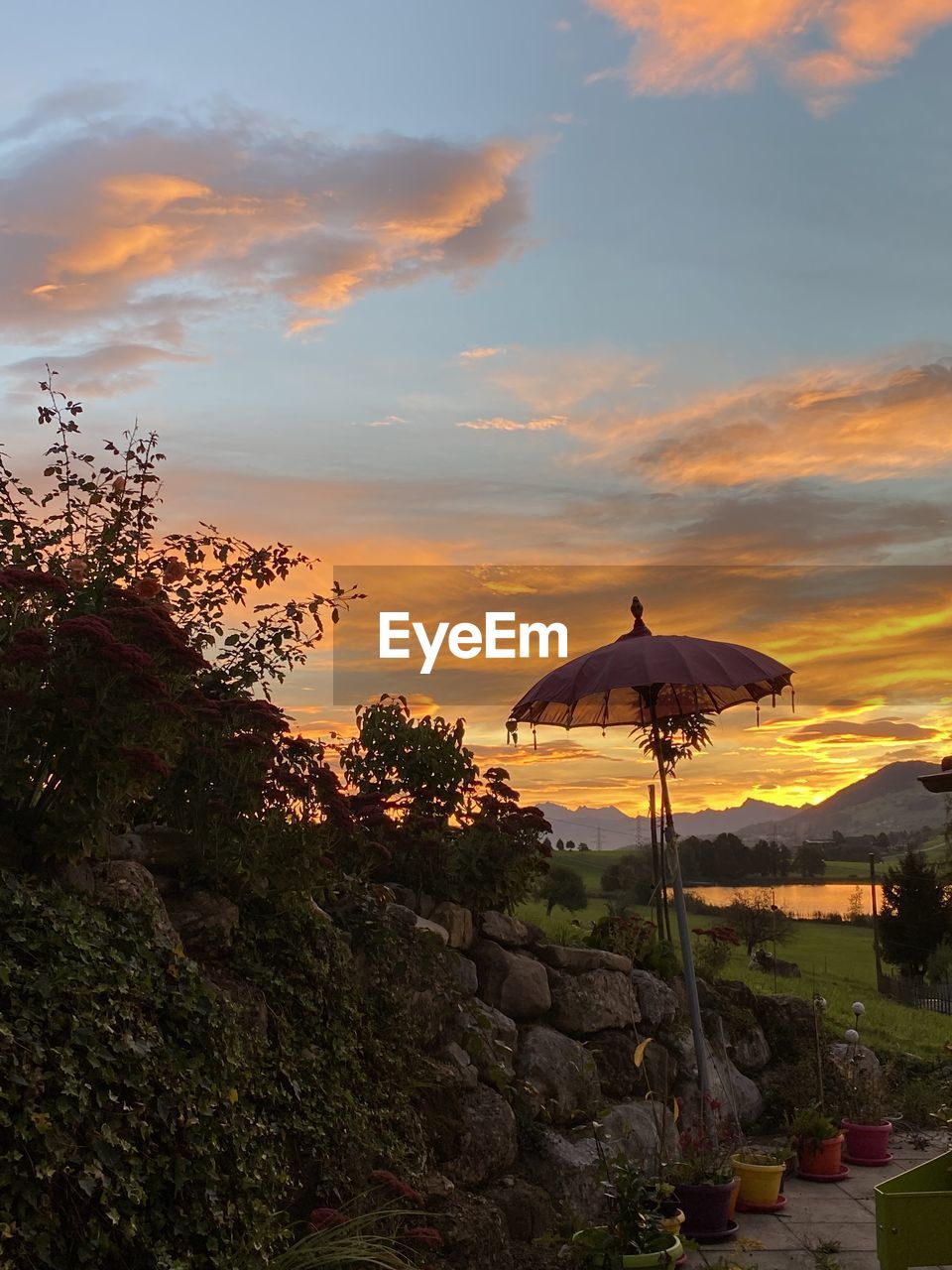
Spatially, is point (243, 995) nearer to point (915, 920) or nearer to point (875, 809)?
point (915, 920)

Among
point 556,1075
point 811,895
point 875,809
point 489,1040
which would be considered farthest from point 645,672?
point 875,809

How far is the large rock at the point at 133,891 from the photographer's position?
5007mm

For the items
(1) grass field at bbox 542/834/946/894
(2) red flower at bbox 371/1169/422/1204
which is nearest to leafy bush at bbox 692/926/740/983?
(2) red flower at bbox 371/1169/422/1204

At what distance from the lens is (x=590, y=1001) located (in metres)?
8.44

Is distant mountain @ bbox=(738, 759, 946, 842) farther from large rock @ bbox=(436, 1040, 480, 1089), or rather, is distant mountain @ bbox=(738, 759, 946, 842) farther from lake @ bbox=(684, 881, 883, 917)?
large rock @ bbox=(436, 1040, 480, 1089)

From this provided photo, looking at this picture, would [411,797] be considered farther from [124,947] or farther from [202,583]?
[124,947]

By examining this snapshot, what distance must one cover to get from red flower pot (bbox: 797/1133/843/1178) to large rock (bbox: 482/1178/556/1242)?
2.80 meters

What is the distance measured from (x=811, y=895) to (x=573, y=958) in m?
42.4

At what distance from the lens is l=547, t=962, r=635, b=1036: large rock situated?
8250 mm

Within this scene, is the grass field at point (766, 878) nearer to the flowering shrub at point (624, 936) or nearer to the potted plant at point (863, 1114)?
the potted plant at point (863, 1114)

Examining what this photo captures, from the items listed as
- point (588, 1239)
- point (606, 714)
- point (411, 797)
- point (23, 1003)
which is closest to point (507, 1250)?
point (588, 1239)

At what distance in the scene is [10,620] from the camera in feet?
17.8

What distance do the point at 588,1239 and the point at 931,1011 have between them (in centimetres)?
2055

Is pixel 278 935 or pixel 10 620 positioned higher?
pixel 10 620
